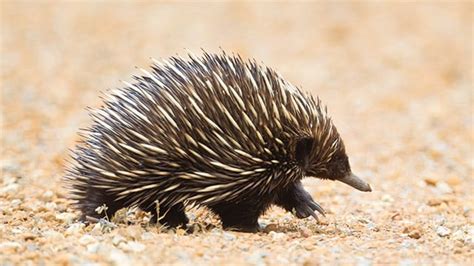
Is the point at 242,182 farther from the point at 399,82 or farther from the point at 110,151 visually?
the point at 399,82

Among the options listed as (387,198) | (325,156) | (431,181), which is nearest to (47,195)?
(325,156)

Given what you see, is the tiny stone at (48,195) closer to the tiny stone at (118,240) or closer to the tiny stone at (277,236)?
the tiny stone at (118,240)

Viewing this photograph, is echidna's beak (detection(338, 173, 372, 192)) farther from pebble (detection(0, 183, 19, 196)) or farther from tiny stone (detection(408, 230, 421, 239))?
pebble (detection(0, 183, 19, 196))

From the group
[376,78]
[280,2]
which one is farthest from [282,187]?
[280,2]

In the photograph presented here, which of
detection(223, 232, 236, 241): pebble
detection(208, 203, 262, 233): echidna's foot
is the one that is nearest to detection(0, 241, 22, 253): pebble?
detection(223, 232, 236, 241): pebble

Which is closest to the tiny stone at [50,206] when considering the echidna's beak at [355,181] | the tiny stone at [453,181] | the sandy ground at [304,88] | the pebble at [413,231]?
the sandy ground at [304,88]

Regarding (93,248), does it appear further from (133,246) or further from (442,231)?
(442,231)
